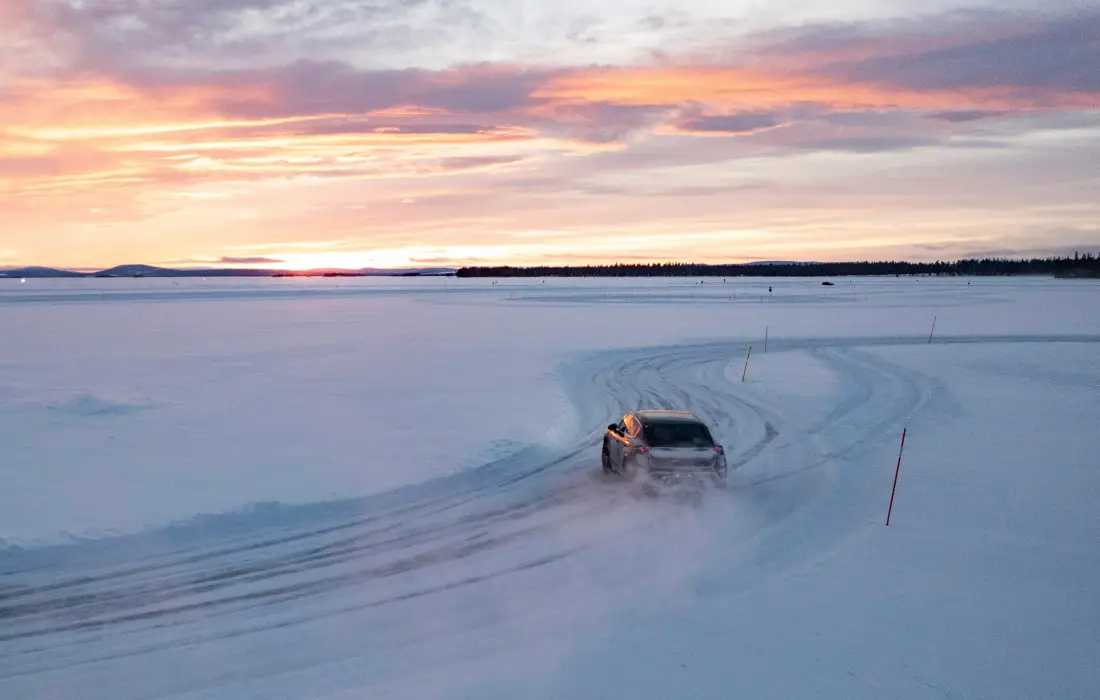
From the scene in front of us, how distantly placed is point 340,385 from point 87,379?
8.41 meters

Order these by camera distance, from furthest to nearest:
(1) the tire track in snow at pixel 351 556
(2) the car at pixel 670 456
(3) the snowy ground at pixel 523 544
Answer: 1. (2) the car at pixel 670 456
2. (1) the tire track in snow at pixel 351 556
3. (3) the snowy ground at pixel 523 544

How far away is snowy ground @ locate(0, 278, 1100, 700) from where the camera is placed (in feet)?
25.9

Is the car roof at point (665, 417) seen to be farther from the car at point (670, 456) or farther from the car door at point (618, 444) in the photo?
the car door at point (618, 444)

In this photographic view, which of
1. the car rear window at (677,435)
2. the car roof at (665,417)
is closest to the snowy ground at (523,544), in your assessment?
the car rear window at (677,435)

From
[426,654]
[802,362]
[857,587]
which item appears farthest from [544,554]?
[802,362]

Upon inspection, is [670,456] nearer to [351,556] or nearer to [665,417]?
[665,417]

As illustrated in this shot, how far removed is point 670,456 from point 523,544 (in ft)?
11.3

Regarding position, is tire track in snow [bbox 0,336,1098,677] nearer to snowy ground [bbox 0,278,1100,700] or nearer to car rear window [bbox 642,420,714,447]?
snowy ground [bbox 0,278,1100,700]

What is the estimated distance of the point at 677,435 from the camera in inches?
559

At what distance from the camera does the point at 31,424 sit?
19016mm

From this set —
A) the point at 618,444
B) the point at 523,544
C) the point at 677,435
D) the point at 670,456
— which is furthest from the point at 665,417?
the point at 523,544

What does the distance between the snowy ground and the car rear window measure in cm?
105

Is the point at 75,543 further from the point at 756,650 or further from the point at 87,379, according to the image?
the point at 87,379

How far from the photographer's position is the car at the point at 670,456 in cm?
1359
